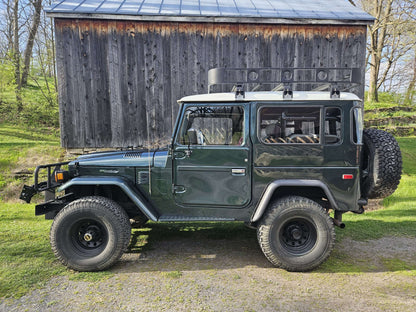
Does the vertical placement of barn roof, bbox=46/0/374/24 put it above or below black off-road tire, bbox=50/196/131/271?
above

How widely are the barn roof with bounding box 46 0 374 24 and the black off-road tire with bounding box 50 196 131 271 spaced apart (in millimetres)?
5978

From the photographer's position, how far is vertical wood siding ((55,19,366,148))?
7809 millimetres

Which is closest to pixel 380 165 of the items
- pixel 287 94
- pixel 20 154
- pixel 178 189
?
pixel 287 94

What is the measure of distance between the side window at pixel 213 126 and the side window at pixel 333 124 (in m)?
1.23

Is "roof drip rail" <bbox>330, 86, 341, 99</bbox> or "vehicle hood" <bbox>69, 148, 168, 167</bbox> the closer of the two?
"roof drip rail" <bbox>330, 86, 341, 99</bbox>

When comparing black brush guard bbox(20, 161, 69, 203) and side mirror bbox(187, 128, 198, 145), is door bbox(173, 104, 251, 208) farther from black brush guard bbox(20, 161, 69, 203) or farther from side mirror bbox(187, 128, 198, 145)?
black brush guard bbox(20, 161, 69, 203)

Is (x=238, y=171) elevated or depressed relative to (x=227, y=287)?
elevated

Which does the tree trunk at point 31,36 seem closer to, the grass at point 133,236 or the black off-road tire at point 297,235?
the grass at point 133,236

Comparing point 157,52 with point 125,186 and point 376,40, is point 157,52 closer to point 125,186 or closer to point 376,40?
point 125,186

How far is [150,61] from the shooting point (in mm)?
7996

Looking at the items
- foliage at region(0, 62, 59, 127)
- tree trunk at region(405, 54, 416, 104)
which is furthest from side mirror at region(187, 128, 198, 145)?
tree trunk at region(405, 54, 416, 104)

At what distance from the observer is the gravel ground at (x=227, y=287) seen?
303 cm

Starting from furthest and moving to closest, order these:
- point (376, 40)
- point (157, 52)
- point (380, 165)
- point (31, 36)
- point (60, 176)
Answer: point (376, 40) → point (31, 36) → point (157, 52) → point (60, 176) → point (380, 165)

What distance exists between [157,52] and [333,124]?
5.77m
